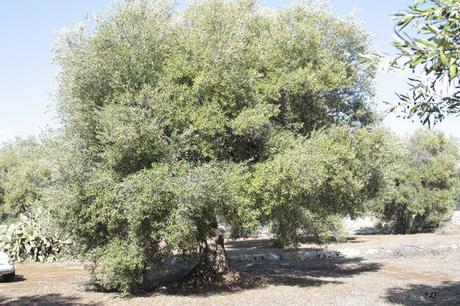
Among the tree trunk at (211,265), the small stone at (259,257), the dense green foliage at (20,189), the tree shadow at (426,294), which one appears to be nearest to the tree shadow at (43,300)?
the tree trunk at (211,265)

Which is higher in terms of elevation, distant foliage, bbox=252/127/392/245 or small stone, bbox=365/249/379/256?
distant foliage, bbox=252/127/392/245

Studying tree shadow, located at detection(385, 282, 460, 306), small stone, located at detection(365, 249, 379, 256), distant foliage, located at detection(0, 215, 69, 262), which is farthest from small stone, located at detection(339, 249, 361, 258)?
distant foliage, located at detection(0, 215, 69, 262)

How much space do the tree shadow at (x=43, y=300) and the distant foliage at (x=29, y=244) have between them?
1235 cm

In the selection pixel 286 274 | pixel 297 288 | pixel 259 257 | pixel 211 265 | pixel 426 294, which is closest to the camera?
pixel 426 294

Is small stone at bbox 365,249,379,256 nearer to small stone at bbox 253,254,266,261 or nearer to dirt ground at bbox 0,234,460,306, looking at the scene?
dirt ground at bbox 0,234,460,306

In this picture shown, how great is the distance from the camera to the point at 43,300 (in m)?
15.0

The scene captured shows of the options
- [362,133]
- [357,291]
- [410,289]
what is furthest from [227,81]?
[410,289]

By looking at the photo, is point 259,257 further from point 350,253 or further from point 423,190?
point 423,190

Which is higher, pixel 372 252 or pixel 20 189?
pixel 20 189

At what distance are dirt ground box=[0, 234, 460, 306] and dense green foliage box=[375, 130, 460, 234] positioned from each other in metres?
19.4

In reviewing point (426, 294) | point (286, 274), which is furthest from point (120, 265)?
point (426, 294)

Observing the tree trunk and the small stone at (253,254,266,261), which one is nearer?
the tree trunk

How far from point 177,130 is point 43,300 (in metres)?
7.08

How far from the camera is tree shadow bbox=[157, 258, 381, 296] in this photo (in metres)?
17.2
